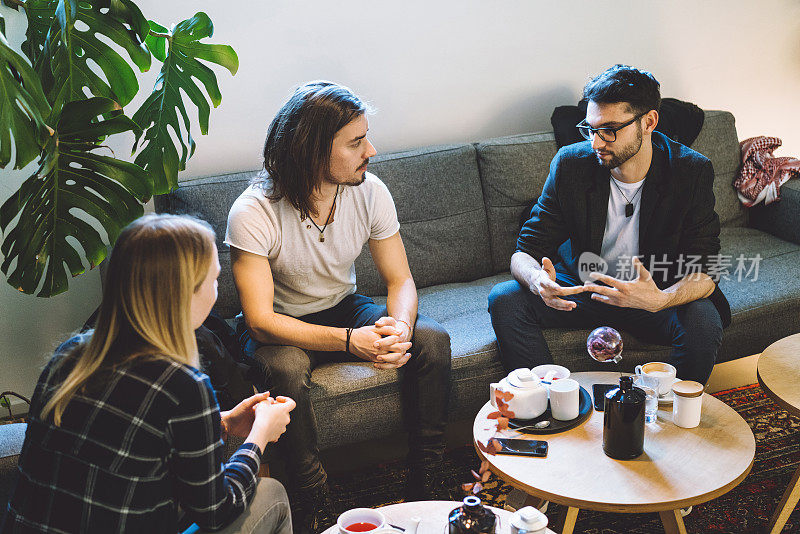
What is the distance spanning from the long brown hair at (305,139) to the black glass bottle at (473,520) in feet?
3.52

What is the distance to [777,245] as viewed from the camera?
281 centimetres

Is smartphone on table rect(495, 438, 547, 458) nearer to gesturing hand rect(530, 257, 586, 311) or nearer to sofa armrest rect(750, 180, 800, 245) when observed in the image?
gesturing hand rect(530, 257, 586, 311)

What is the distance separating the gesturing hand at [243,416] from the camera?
150 cm

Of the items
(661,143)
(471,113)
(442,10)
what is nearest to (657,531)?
(661,143)

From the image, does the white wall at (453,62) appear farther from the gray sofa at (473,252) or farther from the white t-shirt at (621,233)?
the white t-shirt at (621,233)

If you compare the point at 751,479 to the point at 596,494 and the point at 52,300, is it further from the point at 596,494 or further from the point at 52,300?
the point at 52,300

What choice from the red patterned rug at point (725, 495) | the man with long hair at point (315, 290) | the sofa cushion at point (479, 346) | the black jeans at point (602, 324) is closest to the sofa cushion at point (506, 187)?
Answer: the sofa cushion at point (479, 346)

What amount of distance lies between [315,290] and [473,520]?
1.07 meters

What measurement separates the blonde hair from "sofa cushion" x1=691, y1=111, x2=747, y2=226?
7.89 ft

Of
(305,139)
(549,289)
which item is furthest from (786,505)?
(305,139)

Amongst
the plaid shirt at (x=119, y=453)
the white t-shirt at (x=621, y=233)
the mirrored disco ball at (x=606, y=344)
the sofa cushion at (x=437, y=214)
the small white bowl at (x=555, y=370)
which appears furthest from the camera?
the sofa cushion at (x=437, y=214)

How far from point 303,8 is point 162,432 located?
1.90m

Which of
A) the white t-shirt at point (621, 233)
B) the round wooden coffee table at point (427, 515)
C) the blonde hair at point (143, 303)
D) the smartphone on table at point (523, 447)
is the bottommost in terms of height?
the smartphone on table at point (523, 447)

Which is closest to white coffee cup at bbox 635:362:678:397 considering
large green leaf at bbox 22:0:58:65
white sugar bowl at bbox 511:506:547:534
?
white sugar bowl at bbox 511:506:547:534
